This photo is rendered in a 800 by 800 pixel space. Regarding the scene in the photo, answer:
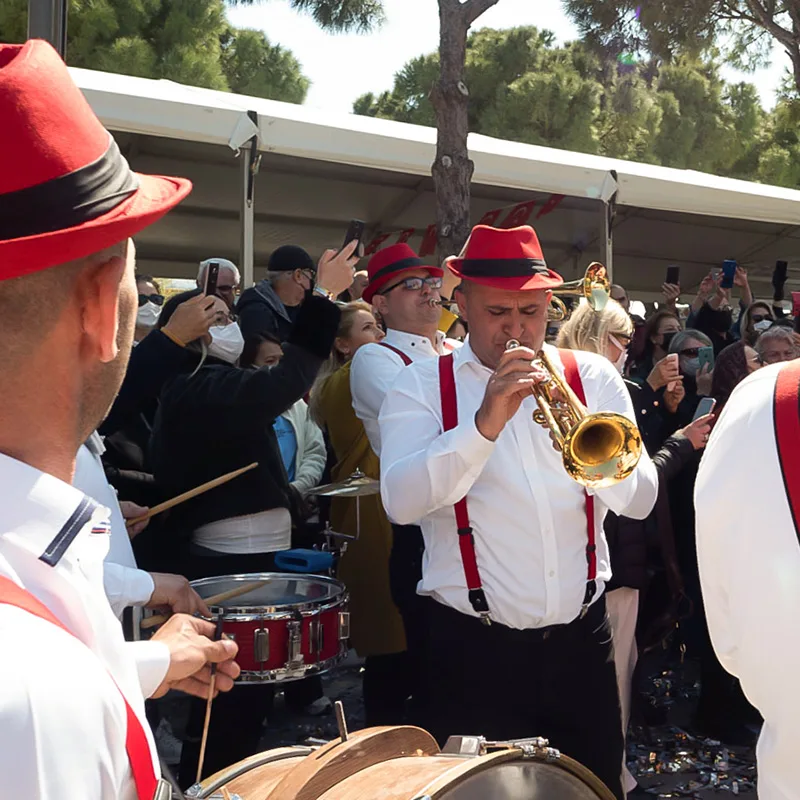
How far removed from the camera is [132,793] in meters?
0.93

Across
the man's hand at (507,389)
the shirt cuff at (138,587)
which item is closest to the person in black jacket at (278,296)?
the man's hand at (507,389)

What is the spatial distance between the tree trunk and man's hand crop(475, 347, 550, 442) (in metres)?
4.42

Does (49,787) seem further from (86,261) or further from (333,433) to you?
(333,433)

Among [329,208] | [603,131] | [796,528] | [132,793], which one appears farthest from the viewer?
[603,131]

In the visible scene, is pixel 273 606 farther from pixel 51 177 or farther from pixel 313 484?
pixel 51 177

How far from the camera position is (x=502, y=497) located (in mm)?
2770

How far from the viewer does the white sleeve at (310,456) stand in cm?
493

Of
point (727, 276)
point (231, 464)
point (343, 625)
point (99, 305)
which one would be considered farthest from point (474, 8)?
point (99, 305)

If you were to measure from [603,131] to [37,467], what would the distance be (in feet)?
102

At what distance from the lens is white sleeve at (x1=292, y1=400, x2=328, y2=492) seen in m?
4.93

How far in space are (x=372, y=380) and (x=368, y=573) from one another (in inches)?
35.0

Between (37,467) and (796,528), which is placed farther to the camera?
(796,528)

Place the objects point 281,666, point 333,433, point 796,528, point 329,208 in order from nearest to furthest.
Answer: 1. point 796,528
2. point 281,666
3. point 333,433
4. point 329,208

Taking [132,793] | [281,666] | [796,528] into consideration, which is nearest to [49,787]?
[132,793]
